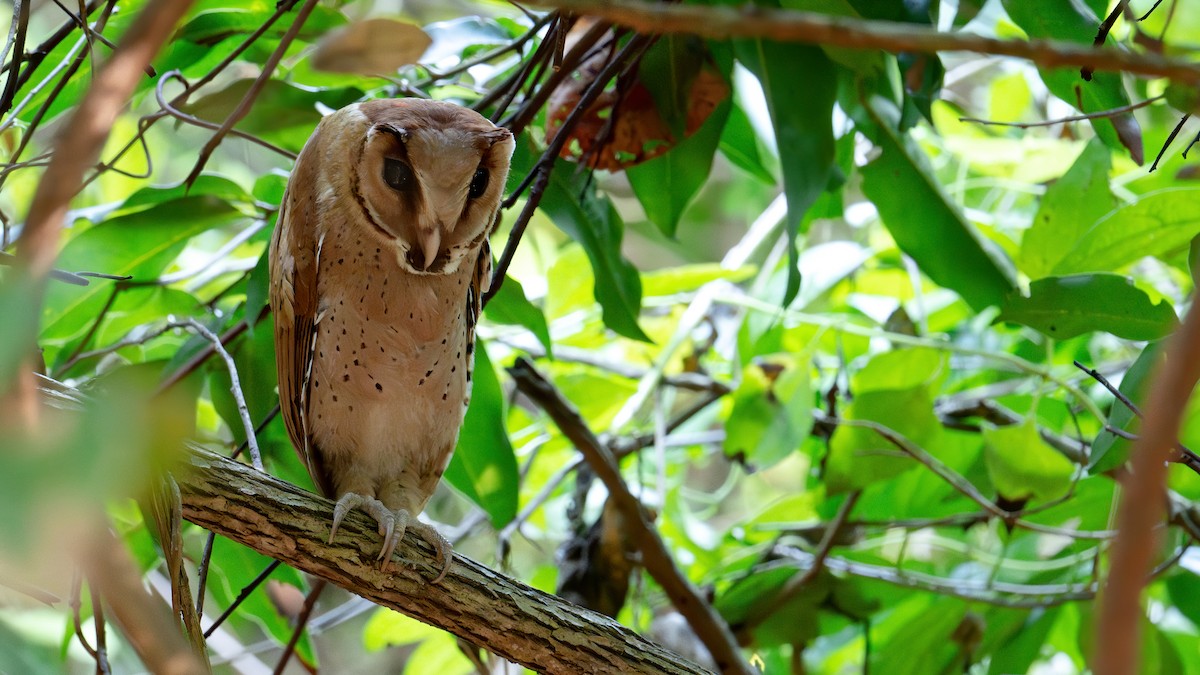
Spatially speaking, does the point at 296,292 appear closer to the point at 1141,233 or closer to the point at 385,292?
the point at 385,292

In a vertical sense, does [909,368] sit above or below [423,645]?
above

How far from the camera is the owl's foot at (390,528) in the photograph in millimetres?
1254

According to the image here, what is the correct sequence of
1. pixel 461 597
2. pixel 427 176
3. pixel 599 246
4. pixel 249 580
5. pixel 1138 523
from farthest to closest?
1. pixel 249 580
2. pixel 599 246
3. pixel 427 176
4. pixel 461 597
5. pixel 1138 523

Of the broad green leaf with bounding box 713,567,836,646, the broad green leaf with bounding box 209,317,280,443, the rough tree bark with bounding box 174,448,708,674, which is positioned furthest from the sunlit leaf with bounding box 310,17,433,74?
the broad green leaf with bounding box 713,567,836,646

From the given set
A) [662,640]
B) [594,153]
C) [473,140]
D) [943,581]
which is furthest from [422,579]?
[943,581]

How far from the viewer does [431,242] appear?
141 centimetres

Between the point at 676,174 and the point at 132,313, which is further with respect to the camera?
the point at 132,313

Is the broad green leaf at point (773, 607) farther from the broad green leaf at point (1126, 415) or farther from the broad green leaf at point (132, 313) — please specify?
the broad green leaf at point (132, 313)

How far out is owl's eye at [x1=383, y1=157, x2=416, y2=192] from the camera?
4.55ft

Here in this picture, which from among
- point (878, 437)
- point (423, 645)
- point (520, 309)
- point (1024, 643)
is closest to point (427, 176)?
point (520, 309)

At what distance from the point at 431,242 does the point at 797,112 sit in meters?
0.55

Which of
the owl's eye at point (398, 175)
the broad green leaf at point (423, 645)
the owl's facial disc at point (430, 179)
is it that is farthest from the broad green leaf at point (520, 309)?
the broad green leaf at point (423, 645)

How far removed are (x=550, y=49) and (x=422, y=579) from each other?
31.7 inches

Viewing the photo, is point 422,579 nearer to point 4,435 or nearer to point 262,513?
point 262,513
